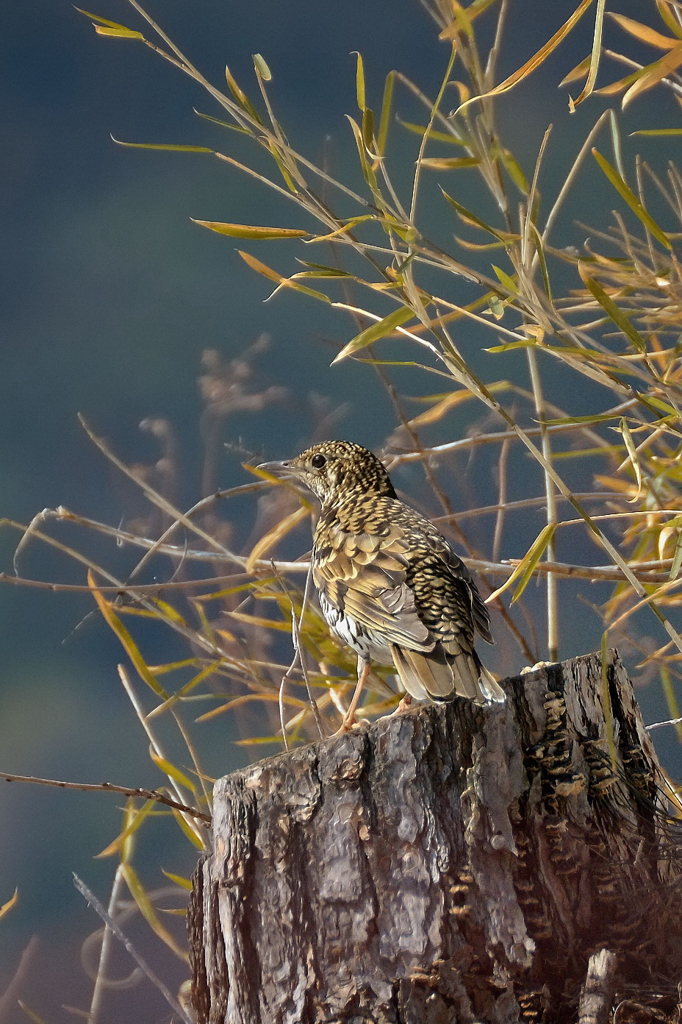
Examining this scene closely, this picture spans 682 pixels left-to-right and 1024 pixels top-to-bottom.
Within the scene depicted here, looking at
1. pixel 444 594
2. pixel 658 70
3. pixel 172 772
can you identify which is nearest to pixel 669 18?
pixel 658 70

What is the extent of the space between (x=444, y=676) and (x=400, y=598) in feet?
0.52

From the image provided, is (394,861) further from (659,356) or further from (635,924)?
(659,356)

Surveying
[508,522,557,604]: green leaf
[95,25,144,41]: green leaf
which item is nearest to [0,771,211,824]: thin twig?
[508,522,557,604]: green leaf

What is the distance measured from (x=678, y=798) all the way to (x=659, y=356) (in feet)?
2.34

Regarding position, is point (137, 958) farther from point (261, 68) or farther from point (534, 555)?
point (261, 68)

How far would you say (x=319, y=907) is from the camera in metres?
1.16

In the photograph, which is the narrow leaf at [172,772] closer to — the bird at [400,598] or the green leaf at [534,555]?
the bird at [400,598]

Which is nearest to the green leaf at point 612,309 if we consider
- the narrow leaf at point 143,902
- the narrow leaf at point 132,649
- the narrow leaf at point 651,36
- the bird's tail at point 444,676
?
the narrow leaf at point 651,36

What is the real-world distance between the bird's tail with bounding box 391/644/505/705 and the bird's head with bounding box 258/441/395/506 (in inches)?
22.3

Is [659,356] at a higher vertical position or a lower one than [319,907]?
higher

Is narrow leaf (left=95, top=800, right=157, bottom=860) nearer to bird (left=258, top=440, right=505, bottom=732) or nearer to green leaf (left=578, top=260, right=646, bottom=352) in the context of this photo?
bird (left=258, top=440, right=505, bottom=732)

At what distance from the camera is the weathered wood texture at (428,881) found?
3.67 feet

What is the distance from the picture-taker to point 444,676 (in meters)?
1.27

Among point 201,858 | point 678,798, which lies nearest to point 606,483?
point 678,798
